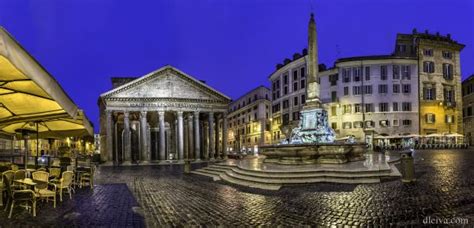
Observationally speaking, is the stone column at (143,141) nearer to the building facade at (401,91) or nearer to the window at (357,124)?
the building facade at (401,91)

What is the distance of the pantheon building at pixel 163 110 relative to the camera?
41.1 m

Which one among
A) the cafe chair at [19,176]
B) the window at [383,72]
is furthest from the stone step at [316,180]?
the window at [383,72]

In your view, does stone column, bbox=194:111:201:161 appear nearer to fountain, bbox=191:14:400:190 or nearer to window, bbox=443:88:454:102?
fountain, bbox=191:14:400:190

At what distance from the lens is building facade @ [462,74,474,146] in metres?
54.9

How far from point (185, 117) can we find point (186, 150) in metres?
4.26

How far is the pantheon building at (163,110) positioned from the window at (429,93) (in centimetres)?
2761

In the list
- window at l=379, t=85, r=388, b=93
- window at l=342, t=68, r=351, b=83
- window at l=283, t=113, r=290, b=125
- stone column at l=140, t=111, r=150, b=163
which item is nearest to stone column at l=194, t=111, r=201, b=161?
stone column at l=140, t=111, r=150, b=163

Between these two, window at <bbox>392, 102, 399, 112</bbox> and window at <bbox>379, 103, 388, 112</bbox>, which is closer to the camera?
window at <bbox>392, 102, 399, 112</bbox>

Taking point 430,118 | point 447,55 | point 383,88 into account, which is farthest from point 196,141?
point 447,55

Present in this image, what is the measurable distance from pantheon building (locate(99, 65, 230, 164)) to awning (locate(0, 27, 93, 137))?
103 ft

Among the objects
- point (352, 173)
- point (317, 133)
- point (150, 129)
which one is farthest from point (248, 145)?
point (352, 173)

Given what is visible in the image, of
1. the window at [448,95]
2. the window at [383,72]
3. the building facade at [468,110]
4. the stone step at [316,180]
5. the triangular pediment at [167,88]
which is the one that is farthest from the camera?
the building facade at [468,110]

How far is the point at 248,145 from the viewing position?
78812mm

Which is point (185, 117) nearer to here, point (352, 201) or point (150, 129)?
point (150, 129)
